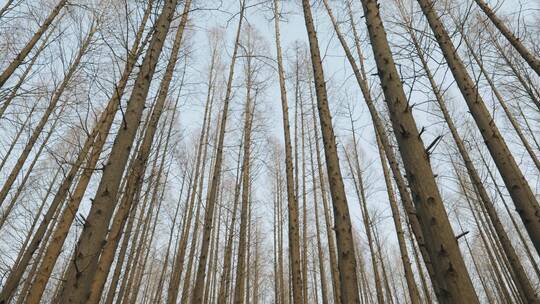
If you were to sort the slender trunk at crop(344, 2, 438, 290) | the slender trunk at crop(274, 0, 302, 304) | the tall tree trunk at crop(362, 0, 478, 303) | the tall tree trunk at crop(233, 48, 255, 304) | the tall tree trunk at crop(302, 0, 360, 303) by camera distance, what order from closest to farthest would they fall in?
the tall tree trunk at crop(362, 0, 478, 303) → the tall tree trunk at crop(302, 0, 360, 303) → the slender trunk at crop(344, 2, 438, 290) → the slender trunk at crop(274, 0, 302, 304) → the tall tree trunk at crop(233, 48, 255, 304)

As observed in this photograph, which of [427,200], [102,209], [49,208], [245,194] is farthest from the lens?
[245,194]

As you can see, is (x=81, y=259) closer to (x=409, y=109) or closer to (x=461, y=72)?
(x=409, y=109)

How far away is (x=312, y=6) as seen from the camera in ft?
16.5

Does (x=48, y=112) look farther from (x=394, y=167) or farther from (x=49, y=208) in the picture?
(x=394, y=167)

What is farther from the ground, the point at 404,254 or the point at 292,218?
the point at 292,218

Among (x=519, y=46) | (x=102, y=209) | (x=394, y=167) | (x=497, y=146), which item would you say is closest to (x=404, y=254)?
(x=394, y=167)

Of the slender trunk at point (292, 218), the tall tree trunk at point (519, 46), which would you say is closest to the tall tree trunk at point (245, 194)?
the slender trunk at point (292, 218)

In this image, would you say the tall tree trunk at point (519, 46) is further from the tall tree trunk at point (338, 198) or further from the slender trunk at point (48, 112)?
the slender trunk at point (48, 112)

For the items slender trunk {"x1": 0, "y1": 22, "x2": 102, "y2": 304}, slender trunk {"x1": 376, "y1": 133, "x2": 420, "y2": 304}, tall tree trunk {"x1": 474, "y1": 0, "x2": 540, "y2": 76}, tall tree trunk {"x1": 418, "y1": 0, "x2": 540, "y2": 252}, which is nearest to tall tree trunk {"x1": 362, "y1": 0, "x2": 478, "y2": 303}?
tall tree trunk {"x1": 418, "y1": 0, "x2": 540, "y2": 252}

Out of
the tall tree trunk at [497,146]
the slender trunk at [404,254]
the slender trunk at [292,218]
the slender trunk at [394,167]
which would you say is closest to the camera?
the tall tree trunk at [497,146]

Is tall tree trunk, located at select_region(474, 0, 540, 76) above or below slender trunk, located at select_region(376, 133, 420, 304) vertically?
above

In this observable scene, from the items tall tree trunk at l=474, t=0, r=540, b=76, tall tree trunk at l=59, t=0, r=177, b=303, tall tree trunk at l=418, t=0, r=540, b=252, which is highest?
tall tree trunk at l=474, t=0, r=540, b=76

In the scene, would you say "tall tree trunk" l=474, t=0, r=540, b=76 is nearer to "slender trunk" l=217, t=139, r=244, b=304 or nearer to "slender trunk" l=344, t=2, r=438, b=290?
"slender trunk" l=344, t=2, r=438, b=290

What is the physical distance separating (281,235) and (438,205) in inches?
501
